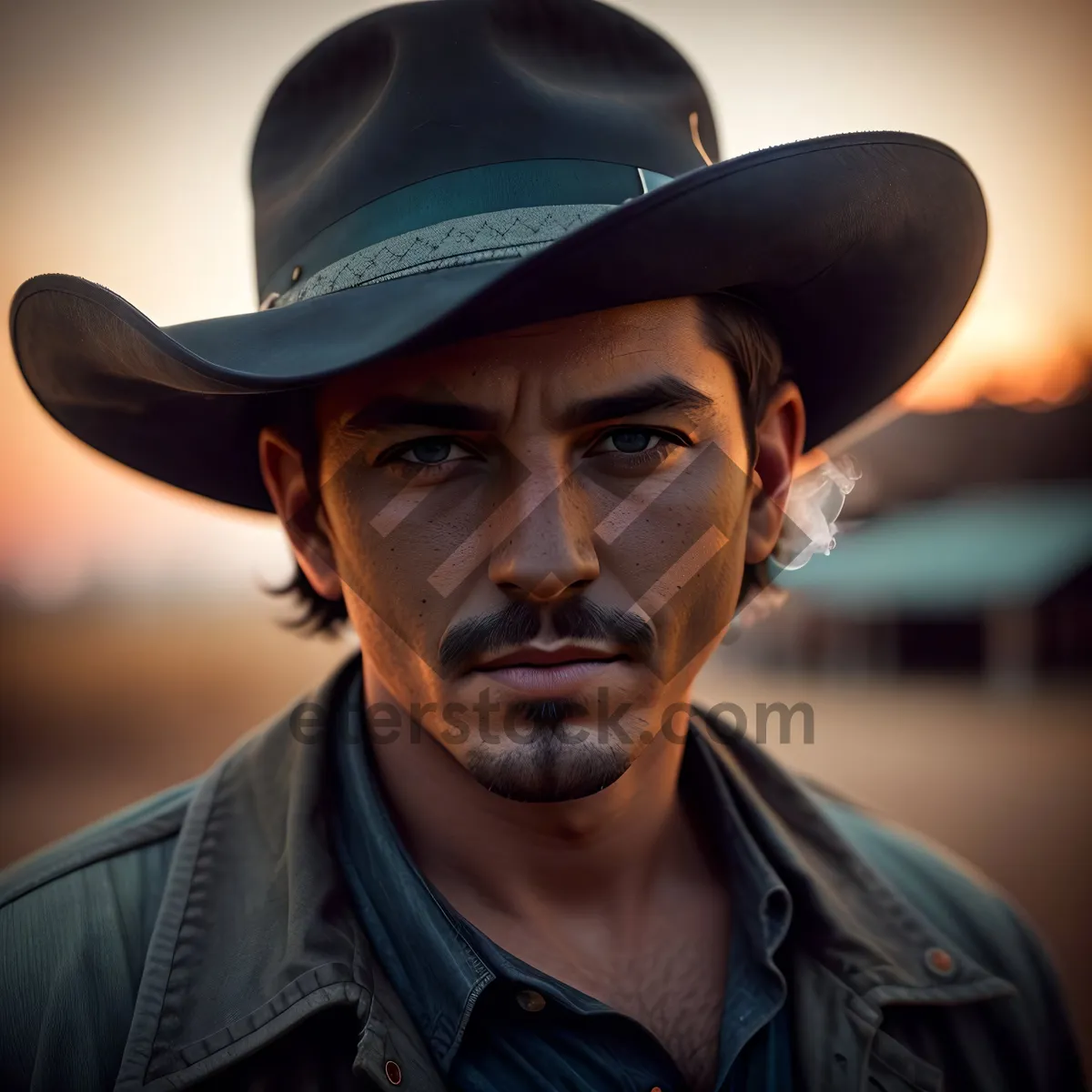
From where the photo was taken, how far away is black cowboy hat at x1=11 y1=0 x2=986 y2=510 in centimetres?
155

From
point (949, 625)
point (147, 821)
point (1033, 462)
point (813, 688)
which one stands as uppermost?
point (147, 821)

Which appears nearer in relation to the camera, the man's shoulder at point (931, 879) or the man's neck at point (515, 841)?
the man's neck at point (515, 841)

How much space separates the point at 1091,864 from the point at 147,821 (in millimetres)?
8826

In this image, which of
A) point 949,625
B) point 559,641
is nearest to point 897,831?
point 559,641

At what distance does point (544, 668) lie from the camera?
5.49 ft

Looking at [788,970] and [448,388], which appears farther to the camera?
[788,970]

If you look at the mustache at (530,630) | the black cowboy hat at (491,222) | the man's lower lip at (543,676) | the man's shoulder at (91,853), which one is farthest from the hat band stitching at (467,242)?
the man's shoulder at (91,853)

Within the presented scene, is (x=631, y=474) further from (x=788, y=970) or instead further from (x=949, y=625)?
(x=949, y=625)

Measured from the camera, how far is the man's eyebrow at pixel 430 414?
1.66m

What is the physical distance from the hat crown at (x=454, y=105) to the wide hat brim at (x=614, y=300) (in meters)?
0.26

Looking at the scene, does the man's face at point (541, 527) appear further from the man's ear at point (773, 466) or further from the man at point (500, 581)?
the man's ear at point (773, 466)

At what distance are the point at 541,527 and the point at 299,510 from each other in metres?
0.66

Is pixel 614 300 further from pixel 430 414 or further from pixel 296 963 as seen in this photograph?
pixel 296 963

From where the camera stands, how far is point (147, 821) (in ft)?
6.39
